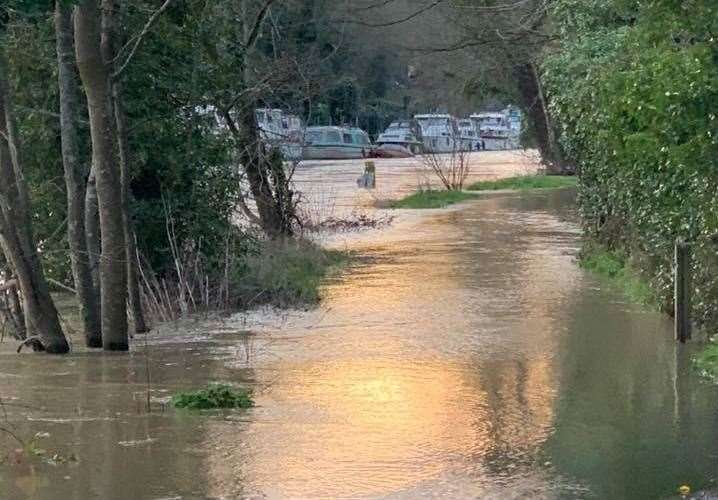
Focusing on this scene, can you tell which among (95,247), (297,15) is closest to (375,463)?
(95,247)

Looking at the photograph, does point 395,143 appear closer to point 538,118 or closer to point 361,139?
point 361,139

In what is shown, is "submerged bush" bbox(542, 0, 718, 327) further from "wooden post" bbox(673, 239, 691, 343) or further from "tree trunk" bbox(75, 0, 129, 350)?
"tree trunk" bbox(75, 0, 129, 350)

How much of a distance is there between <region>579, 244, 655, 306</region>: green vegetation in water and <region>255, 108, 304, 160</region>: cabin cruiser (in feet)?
18.1

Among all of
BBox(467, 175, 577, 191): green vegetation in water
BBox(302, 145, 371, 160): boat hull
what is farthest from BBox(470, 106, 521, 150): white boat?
BBox(467, 175, 577, 191): green vegetation in water

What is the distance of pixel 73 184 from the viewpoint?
12.8 meters

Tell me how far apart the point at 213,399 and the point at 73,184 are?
3966mm

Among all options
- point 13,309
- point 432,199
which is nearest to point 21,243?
point 13,309

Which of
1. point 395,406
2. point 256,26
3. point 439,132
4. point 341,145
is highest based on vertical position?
point 256,26

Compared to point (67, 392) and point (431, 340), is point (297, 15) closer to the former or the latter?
point (431, 340)

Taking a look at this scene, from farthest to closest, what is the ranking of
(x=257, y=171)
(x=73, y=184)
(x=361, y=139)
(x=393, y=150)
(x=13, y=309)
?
(x=393, y=150) < (x=361, y=139) < (x=257, y=171) < (x=13, y=309) < (x=73, y=184)

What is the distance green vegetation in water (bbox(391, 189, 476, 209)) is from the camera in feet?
108

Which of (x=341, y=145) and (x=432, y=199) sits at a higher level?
(x=341, y=145)

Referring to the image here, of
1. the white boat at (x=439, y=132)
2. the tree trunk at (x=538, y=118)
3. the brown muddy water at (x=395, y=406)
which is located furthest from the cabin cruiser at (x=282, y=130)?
the white boat at (x=439, y=132)

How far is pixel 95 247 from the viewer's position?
1296cm
